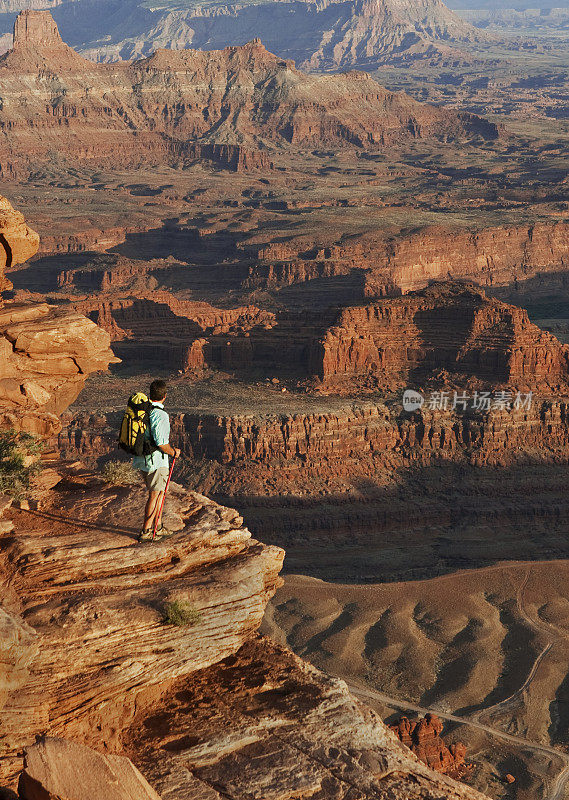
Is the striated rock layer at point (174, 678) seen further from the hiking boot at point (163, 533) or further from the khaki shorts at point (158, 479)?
the khaki shorts at point (158, 479)

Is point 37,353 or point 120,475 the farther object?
point 37,353

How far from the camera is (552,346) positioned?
66.9 meters

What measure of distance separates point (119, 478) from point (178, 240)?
13177cm

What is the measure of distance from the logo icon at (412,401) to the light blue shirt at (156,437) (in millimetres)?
45651

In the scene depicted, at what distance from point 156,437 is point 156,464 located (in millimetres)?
464

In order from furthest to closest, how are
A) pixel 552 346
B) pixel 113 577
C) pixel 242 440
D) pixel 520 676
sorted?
pixel 552 346
pixel 242 440
pixel 520 676
pixel 113 577

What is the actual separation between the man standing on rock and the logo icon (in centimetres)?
4565

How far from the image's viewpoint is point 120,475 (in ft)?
71.2

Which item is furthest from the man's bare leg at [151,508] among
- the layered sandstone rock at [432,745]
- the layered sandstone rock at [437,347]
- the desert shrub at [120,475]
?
the layered sandstone rock at [437,347]

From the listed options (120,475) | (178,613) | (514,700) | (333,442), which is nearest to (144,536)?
(178,613)

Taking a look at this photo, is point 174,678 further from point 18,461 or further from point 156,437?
point 18,461

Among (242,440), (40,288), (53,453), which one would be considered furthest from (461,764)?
(40,288)

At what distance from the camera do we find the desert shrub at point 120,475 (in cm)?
2169

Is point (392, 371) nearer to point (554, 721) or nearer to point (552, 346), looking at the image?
point (552, 346)
